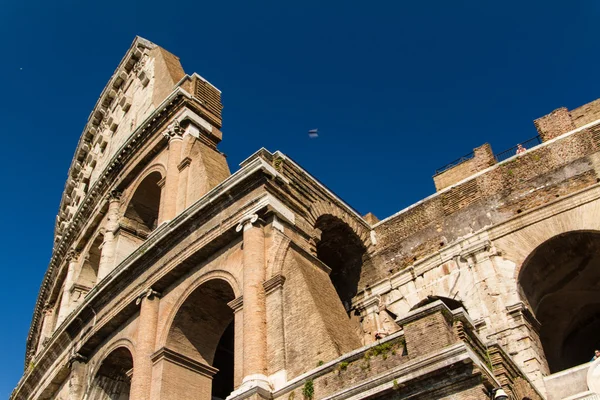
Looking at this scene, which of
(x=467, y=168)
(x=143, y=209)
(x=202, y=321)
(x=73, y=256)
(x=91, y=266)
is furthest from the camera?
(x=73, y=256)

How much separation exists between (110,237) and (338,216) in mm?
8315

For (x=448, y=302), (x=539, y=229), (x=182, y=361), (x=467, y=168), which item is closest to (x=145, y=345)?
(x=182, y=361)

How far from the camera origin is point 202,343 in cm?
1596

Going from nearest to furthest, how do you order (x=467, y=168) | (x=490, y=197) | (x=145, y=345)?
(x=145, y=345)
(x=490, y=197)
(x=467, y=168)

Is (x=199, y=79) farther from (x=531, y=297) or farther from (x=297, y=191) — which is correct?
(x=531, y=297)

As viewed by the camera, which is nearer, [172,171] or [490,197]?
[490,197]

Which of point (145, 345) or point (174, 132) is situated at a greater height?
point (174, 132)

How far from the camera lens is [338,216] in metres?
17.4

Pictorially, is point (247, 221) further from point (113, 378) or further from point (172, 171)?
point (113, 378)

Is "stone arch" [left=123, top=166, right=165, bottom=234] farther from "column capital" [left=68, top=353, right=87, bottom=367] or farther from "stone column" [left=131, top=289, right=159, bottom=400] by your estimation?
"stone column" [left=131, top=289, right=159, bottom=400]

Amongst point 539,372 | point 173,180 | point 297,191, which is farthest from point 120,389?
point 539,372

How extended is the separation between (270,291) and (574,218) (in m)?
6.98

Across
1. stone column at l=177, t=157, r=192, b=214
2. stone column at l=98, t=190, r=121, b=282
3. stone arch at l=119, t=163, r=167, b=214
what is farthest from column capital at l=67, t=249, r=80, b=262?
stone column at l=177, t=157, r=192, b=214

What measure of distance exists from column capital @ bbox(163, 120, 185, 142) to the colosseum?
0.15ft
